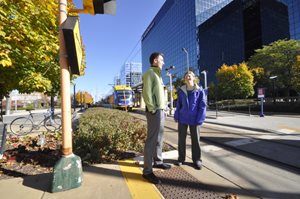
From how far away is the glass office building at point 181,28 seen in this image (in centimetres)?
6122

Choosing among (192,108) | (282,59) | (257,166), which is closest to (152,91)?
(192,108)

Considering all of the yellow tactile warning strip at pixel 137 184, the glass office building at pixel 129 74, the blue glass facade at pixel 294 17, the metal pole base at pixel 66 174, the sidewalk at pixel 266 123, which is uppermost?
the blue glass facade at pixel 294 17

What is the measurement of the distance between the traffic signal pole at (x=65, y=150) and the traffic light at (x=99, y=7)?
1.05ft

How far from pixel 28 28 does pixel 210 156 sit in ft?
15.6

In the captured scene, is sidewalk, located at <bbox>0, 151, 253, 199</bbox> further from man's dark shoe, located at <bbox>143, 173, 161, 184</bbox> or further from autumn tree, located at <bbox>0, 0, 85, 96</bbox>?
autumn tree, located at <bbox>0, 0, 85, 96</bbox>

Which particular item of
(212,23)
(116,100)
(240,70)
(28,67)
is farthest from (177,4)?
(28,67)

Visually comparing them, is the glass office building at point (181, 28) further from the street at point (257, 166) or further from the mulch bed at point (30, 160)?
the mulch bed at point (30, 160)

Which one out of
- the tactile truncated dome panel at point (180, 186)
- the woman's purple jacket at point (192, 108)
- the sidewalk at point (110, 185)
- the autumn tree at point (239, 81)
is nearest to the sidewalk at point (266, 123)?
the woman's purple jacket at point (192, 108)

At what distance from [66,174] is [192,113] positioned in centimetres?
232

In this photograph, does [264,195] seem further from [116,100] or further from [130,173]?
[116,100]

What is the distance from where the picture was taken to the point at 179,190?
10.1ft

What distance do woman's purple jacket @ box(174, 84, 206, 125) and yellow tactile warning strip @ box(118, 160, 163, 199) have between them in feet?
4.04

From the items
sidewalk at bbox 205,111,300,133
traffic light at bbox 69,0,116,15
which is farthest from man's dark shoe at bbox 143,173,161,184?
sidewalk at bbox 205,111,300,133

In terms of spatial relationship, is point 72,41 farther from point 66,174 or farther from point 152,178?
point 152,178
